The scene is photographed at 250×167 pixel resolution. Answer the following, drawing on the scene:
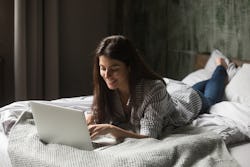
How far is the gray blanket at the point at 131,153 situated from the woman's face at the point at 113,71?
28 centimetres

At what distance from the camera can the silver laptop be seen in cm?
156

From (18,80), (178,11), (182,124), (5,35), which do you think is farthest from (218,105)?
(5,35)

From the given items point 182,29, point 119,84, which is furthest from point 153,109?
point 182,29

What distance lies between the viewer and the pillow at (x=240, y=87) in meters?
2.32

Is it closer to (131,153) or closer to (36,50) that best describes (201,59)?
(36,50)

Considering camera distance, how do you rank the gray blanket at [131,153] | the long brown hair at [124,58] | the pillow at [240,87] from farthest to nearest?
the pillow at [240,87] < the long brown hair at [124,58] < the gray blanket at [131,153]

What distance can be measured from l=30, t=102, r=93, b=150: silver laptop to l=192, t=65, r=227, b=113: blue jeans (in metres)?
0.93

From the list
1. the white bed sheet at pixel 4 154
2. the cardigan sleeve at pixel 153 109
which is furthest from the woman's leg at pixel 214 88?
the white bed sheet at pixel 4 154

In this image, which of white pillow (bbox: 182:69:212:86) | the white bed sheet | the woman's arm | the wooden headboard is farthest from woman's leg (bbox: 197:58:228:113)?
the white bed sheet

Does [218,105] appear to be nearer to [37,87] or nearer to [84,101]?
[84,101]

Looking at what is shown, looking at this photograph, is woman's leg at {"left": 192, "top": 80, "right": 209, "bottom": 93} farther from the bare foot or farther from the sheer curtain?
the sheer curtain

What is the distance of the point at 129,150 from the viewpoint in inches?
62.2

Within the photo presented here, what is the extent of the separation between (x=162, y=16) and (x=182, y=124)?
1.69m

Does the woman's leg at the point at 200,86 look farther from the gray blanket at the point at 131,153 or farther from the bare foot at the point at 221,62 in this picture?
the gray blanket at the point at 131,153
